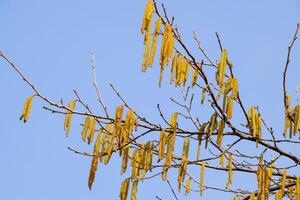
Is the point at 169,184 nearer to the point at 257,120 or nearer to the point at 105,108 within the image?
the point at 105,108

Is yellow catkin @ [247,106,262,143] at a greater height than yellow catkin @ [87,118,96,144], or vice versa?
yellow catkin @ [247,106,262,143]

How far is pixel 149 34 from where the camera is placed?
9.03 ft

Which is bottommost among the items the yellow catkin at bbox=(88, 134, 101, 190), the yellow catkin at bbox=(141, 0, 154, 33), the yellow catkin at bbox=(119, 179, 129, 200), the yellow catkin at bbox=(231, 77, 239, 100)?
the yellow catkin at bbox=(119, 179, 129, 200)

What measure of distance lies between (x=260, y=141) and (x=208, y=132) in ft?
1.56

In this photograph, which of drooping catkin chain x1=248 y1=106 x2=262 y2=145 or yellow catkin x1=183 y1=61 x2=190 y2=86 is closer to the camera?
drooping catkin chain x1=248 y1=106 x2=262 y2=145

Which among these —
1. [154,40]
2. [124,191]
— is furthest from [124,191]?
[154,40]

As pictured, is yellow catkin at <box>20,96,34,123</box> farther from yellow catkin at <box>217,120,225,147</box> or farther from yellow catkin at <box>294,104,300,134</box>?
yellow catkin at <box>294,104,300,134</box>

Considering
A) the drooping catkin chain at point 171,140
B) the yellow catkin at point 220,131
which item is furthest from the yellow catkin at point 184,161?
the yellow catkin at point 220,131

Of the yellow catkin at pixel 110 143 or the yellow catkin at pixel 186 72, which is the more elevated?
the yellow catkin at pixel 186 72

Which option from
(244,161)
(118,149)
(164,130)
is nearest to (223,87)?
(164,130)

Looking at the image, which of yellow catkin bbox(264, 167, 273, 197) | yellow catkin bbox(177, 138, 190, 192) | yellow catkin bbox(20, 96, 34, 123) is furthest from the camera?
yellow catkin bbox(20, 96, 34, 123)

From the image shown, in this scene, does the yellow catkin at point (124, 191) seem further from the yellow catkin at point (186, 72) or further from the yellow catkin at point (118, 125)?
the yellow catkin at point (186, 72)

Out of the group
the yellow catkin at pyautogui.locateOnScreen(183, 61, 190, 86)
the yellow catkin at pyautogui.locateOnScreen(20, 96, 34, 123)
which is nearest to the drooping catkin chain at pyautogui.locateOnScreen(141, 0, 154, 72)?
the yellow catkin at pyautogui.locateOnScreen(183, 61, 190, 86)

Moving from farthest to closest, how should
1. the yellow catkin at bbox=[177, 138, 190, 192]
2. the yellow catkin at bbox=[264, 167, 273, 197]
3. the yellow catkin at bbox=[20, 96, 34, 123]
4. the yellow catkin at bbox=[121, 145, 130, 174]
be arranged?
the yellow catkin at bbox=[20, 96, 34, 123] → the yellow catkin at bbox=[121, 145, 130, 174] → the yellow catkin at bbox=[177, 138, 190, 192] → the yellow catkin at bbox=[264, 167, 273, 197]
